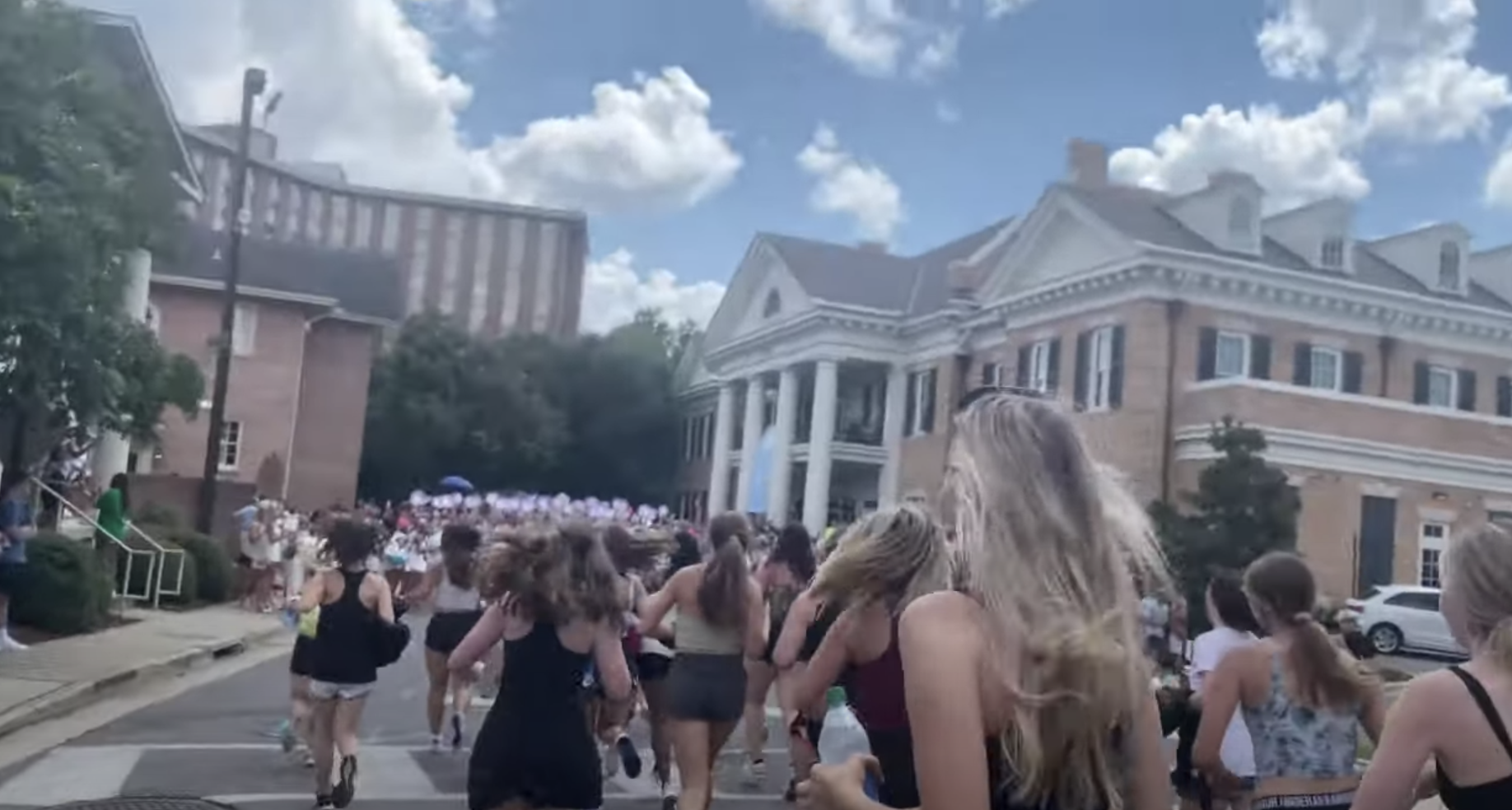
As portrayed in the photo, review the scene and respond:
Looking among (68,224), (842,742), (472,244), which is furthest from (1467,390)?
(472,244)

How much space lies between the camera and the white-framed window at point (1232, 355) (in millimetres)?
35000

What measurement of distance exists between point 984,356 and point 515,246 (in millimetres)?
82413

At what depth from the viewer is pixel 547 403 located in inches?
2363

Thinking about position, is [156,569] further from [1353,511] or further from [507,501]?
[1353,511]

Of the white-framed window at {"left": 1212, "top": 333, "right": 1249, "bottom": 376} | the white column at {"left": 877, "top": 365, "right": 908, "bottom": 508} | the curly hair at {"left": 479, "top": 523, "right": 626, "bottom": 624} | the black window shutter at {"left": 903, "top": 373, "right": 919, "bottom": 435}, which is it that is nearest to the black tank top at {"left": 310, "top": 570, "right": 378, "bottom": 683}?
the curly hair at {"left": 479, "top": 523, "right": 626, "bottom": 624}

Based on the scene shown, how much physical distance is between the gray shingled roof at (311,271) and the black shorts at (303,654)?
38069 millimetres

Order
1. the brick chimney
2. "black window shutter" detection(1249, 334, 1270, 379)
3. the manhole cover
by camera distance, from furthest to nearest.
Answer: the brick chimney → "black window shutter" detection(1249, 334, 1270, 379) → the manhole cover

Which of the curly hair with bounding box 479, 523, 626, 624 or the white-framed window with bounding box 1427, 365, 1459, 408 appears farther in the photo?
the white-framed window with bounding box 1427, 365, 1459, 408

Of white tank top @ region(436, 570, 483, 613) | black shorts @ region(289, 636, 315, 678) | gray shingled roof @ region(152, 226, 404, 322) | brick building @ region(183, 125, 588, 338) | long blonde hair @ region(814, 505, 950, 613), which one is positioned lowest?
black shorts @ region(289, 636, 315, 678)

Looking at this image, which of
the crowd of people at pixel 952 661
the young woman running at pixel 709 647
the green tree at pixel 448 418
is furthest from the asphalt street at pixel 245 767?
the green tree at pixel 448 418

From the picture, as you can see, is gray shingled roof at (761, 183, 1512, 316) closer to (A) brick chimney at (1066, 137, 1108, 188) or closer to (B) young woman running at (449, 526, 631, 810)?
(A) brick chimney at (1066, 137, 1108, 188)

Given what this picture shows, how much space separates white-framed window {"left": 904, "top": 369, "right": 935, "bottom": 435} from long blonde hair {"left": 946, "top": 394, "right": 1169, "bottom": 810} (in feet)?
136

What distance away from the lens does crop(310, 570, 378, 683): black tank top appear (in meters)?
8.17

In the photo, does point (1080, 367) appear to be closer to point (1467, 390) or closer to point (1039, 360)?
point (1039, 360)
